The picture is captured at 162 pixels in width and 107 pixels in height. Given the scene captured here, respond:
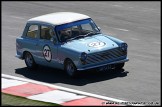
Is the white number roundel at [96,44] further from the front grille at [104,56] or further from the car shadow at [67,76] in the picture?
the car shadow at [67,76]

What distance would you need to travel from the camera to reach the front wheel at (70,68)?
16837mm

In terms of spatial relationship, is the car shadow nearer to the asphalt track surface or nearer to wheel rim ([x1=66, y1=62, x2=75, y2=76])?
the asphalt track surface

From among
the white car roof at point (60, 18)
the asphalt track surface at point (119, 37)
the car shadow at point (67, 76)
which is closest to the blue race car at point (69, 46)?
the white car roof at point (60, 18)

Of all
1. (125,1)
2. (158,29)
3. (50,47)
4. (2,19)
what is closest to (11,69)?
(50,47)

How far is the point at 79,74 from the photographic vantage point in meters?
17.1

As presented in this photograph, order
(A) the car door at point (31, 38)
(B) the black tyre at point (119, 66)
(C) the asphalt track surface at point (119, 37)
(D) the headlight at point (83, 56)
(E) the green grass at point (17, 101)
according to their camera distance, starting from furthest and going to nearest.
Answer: (A) the car door at point (31, 38) < (B) the black tyre at point (119, 66) < (D) the headlight at point (83, 56) < (C) the asphalt track surface at point (119, 37) < (E) the green grass at point (17, 101)

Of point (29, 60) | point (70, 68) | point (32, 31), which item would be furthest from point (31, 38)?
→ point (70, 68)

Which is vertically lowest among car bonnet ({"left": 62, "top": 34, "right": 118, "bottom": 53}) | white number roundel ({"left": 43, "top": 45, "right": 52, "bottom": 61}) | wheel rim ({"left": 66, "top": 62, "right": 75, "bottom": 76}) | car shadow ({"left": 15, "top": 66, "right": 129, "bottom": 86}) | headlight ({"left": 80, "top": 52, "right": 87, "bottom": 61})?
car shadow ({"left": 15, "top": 66, "right": 129, "bottom": 86})

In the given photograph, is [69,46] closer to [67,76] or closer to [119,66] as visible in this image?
[67,76]

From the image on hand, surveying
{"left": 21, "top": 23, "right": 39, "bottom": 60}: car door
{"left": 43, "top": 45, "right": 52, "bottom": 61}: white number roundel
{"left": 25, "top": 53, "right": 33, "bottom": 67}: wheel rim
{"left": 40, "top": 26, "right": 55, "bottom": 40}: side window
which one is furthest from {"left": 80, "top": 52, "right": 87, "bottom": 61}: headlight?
→ {"left": 25, "top": 53, "right": 33, "bottom": 67}: wheel rim

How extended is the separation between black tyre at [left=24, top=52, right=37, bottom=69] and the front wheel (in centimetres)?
181

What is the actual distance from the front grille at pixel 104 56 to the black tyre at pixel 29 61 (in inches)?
106

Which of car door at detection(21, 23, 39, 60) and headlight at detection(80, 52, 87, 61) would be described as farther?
car door at detection(21, 23, 39, 60)

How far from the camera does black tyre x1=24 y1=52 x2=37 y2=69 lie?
1864cm
